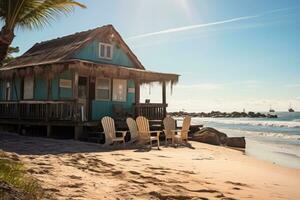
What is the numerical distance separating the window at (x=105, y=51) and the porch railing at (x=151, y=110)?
147 inches

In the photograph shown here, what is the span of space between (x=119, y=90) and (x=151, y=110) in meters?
2.46

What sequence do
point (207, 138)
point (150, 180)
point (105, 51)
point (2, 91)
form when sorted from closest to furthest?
Result: 1. point (150, 180)
2. point (207, 138)
3. point (105, 51)
4. point (2, 91)

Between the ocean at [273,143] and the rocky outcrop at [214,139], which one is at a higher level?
the rocky outcrop at [214,139]

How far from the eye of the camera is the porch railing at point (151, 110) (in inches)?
701

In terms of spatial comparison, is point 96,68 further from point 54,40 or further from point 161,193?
point 161,193

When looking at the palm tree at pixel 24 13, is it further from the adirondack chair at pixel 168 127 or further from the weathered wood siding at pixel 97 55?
the weathered wood siding at pixel 97 55

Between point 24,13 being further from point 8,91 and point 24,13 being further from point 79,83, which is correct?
point 8,91

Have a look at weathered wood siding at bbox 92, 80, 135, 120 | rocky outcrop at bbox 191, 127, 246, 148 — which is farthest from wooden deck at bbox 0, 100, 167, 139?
rocky outcrop at bbox 191, 127, 246, 148

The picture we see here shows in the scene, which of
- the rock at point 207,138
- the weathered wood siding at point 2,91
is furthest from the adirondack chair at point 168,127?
the weathered wood siding at point 2,91

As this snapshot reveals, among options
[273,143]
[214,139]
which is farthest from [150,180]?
[273,143]

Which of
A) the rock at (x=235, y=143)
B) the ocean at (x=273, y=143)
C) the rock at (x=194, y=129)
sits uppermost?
the rock at (x=194, y=129)

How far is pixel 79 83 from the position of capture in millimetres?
18578

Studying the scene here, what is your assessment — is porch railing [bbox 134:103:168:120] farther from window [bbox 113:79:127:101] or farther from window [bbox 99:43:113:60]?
window [bbox 99:43:113:60]

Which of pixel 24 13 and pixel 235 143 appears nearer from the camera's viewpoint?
pixel 24 13
